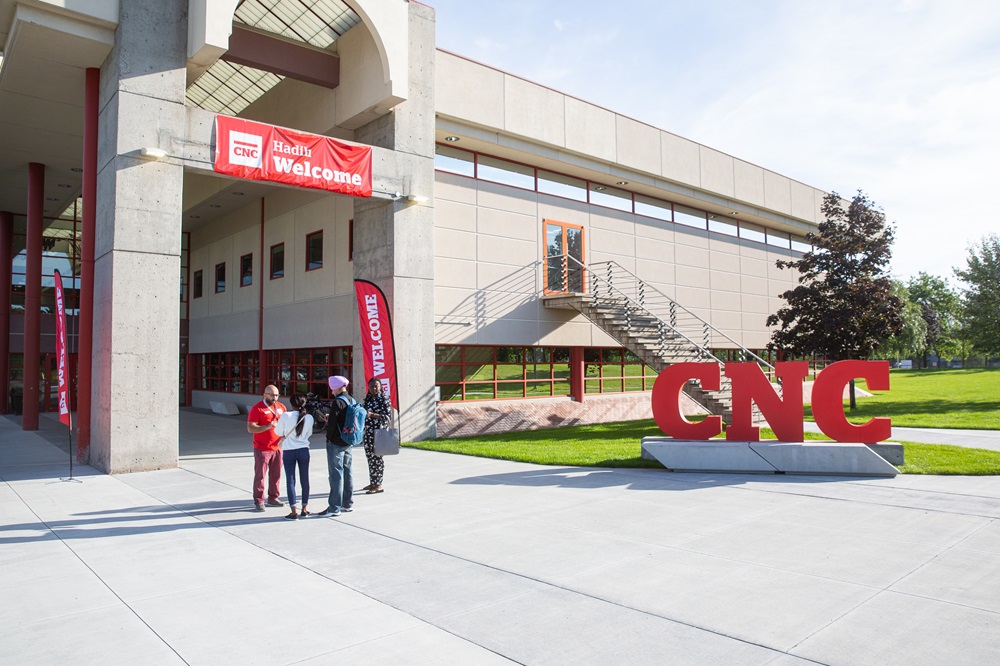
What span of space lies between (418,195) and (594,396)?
11.0 metres

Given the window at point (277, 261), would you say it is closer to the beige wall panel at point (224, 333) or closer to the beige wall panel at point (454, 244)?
the beige wall panel at point (224, 333)

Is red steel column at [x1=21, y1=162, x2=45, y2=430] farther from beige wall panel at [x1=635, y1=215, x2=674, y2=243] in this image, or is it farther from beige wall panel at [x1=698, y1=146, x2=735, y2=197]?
beige wall panel at [x1=698, y1=146, x2=735, y2=197]

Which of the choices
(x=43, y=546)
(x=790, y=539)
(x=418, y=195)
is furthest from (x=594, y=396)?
(x=43, y=546)

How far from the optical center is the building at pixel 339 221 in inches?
583

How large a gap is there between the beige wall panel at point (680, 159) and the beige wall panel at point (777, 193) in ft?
18.0

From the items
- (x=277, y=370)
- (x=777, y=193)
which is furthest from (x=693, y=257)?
(x=277, y=370)

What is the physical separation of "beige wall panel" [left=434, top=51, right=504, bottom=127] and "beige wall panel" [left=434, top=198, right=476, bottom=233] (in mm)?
2636

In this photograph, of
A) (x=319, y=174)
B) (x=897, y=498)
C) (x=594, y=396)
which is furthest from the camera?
(x=594, y=396)

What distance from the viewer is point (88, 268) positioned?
15648 millimetres

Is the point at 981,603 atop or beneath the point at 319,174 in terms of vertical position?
beneath

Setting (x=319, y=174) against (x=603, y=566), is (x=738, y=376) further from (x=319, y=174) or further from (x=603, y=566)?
(x=319, y=174)

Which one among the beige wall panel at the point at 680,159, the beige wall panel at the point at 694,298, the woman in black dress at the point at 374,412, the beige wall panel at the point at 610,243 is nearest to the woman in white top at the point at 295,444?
the woman in black dress at the point at 374,412

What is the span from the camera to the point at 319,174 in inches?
670

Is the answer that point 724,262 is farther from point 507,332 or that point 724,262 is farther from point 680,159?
point 507,332
